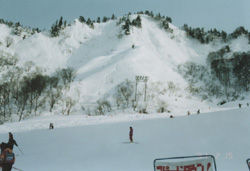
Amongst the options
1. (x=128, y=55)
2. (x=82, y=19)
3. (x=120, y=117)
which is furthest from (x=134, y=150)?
(x=82, y=19)

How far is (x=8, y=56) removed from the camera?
81.2m

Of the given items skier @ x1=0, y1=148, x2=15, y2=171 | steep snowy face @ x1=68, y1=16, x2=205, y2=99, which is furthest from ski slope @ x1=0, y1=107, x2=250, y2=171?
steep snowy face @ x1=68, y1=16, x2=205, y2=99

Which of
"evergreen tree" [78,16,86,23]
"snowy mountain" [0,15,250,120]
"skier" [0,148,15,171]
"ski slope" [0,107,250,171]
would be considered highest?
"evergreen tree" [78,16,86,23]

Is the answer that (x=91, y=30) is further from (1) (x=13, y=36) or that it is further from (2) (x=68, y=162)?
(2) (x=68, y=162)

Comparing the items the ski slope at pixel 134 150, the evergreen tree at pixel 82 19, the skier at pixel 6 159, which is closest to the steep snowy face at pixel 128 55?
the evergreen tree at pixel 82 19

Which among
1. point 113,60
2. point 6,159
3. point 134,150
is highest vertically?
point 113,60

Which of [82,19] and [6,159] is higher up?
[82,19]

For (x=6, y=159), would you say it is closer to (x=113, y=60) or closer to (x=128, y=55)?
(x=113, y=60)

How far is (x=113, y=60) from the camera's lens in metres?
91.9

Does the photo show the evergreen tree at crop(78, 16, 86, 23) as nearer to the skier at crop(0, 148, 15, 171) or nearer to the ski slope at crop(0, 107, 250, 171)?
the ski slope at crop(0, 107, 250, 171)

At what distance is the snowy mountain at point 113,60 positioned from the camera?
63.7 m

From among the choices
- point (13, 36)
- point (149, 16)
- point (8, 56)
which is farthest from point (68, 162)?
point (149, 16)

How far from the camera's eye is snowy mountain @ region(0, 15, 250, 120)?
63.7m

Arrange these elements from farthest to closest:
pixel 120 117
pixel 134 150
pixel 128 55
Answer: pixel 128 55
pixel 120 117
pixel 134 150
